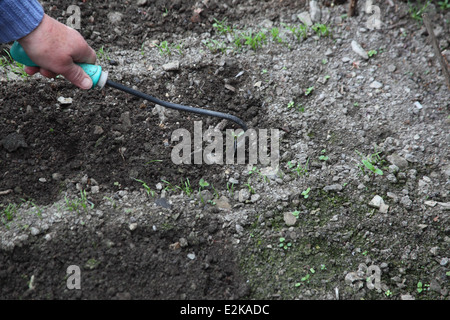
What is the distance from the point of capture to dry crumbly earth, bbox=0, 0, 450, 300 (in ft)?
6.37

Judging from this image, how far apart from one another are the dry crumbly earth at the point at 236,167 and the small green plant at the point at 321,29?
0.11ft

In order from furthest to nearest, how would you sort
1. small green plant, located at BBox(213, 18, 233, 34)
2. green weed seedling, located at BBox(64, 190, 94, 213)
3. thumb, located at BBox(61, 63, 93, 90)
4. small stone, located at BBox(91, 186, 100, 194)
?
small green plant, located at BBox(213, 18, 233, 34)
small stone, located at BBox(91, 186, 100, 194)
green weed seedling, located at BBox(64, 190, 94, 213)
thumb, located at BBox(61, 63, 93, 90)

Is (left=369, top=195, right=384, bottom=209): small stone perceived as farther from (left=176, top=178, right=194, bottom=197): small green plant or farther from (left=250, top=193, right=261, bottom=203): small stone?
(left=176, top=178, right=194, bottom=197): small green plant

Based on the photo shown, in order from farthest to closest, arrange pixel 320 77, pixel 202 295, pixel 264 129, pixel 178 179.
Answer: pixel 320 77
pixel 264 129
pixel 178 179
pixel 202 295

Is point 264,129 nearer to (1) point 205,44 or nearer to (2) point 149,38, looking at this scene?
(1) point 205,44

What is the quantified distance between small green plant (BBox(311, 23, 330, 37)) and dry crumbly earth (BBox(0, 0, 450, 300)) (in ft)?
0.11

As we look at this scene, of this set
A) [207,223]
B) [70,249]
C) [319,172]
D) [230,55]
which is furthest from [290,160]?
[70,249]

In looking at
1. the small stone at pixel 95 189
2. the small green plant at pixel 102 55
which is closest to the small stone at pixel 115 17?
the small green plant at pixel 102 55

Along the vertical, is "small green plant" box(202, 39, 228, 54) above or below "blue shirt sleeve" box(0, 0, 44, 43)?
below

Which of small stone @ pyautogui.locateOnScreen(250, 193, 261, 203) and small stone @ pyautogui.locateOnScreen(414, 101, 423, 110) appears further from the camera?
small stone @ pyautogui.locateOnScreen(414, 101, 423, 110)

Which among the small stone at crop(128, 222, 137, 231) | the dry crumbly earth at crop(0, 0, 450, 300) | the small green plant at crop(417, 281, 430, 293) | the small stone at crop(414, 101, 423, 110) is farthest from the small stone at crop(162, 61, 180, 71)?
the small green plant at crop(417, 281, 430, 293)

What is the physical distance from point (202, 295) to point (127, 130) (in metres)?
1.05

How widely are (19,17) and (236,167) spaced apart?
4.19ft

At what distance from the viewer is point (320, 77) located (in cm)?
266
